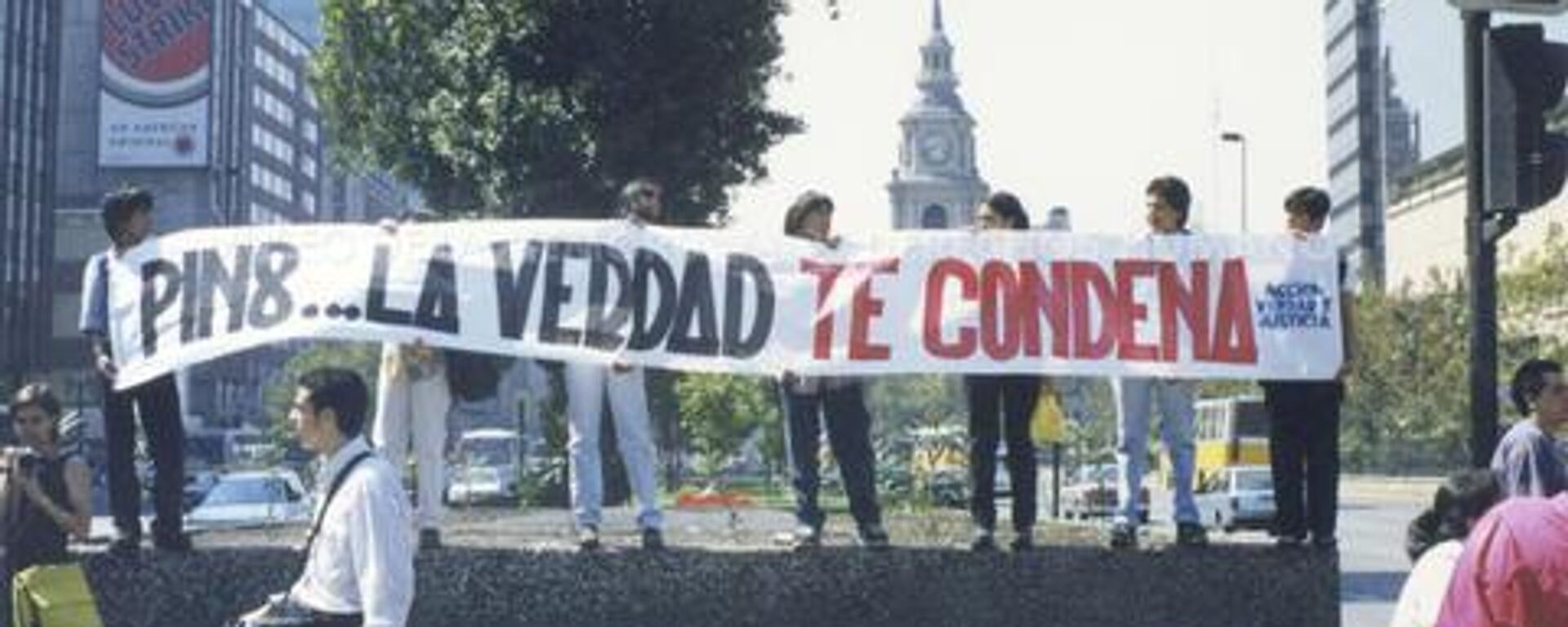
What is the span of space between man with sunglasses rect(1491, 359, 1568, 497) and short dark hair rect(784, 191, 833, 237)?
3.46 meters

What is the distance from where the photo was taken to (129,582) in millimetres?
9820

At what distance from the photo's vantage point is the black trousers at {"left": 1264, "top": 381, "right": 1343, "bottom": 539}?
33.2 feet

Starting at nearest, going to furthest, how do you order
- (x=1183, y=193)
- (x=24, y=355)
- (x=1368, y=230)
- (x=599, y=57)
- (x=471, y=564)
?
(x=471, y=564)
(x=1183, y=193)
(x=599, y=57)
(x=24, y=355)
(x=1368, y=230)

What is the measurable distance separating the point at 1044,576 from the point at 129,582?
14.1ft

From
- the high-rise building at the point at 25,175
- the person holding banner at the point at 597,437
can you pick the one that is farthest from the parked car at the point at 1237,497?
the high-rise building at the point at 25,175

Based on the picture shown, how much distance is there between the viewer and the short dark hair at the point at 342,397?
616cm

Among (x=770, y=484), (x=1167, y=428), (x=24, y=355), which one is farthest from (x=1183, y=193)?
(x=24, y=355)

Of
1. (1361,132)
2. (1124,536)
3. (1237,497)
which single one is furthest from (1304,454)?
(1361,132)

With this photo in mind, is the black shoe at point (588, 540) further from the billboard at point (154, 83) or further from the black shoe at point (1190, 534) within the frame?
the billboard at point (154, 83)

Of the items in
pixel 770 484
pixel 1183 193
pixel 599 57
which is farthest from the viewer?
pixel 770 484

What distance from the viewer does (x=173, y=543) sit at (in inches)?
394

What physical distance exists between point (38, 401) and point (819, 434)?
3.71m

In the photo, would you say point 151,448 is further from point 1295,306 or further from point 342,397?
point 1295,306

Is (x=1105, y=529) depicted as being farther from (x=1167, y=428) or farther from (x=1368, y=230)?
(x=1368, y=230)
